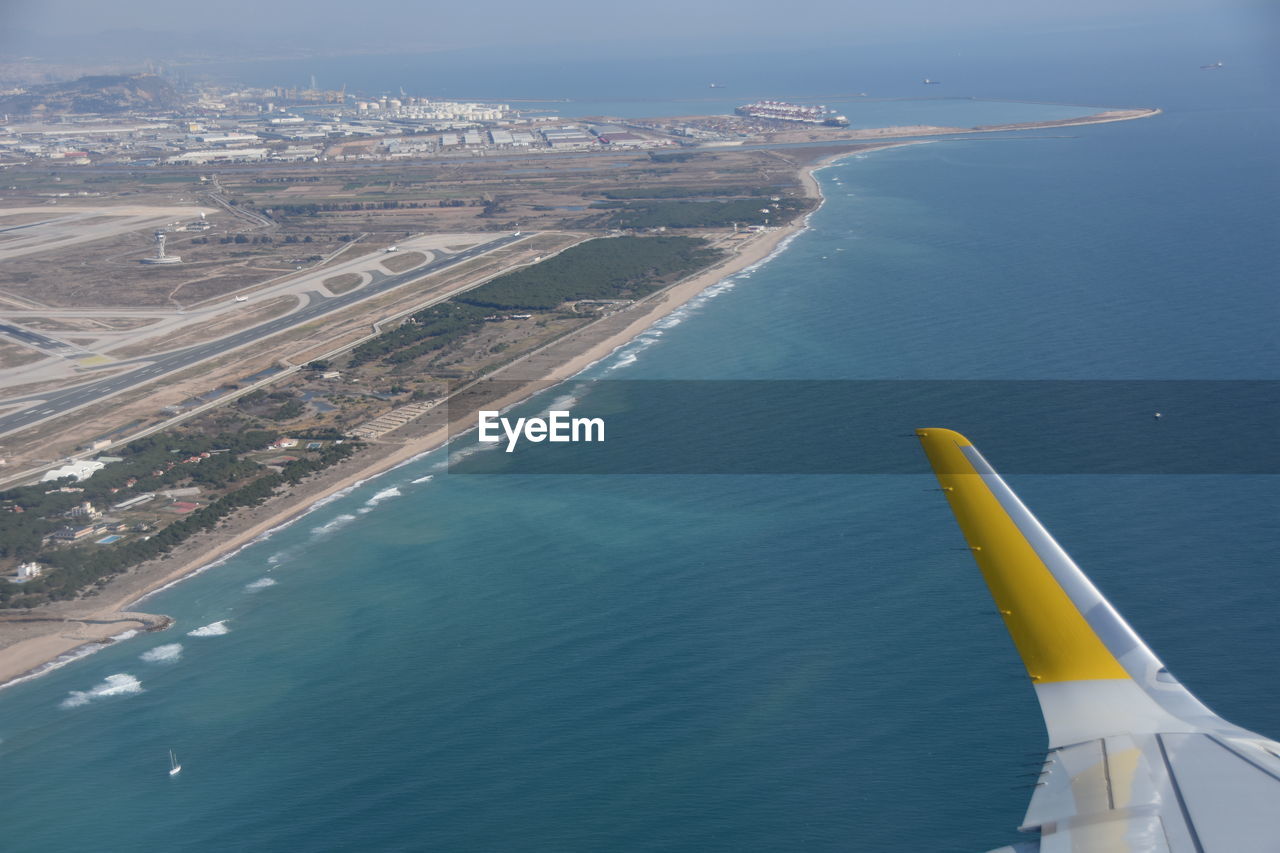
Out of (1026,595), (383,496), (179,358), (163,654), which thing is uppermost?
(179,358)

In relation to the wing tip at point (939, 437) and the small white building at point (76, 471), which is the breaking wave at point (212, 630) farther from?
the wing tip at point (939, 437)

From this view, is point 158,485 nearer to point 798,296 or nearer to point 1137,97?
point 798,296

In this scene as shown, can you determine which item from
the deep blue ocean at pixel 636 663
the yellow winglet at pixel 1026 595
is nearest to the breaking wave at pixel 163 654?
the deep blue ocean at pixel 636 663

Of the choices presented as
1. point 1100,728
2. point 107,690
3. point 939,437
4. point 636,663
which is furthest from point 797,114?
point 1100,728

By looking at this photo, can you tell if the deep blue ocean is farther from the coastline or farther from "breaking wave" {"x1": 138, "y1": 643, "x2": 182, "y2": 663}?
the coastline

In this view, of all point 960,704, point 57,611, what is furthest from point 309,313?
point 960,704

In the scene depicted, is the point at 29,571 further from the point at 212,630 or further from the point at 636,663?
the point at 636,663
